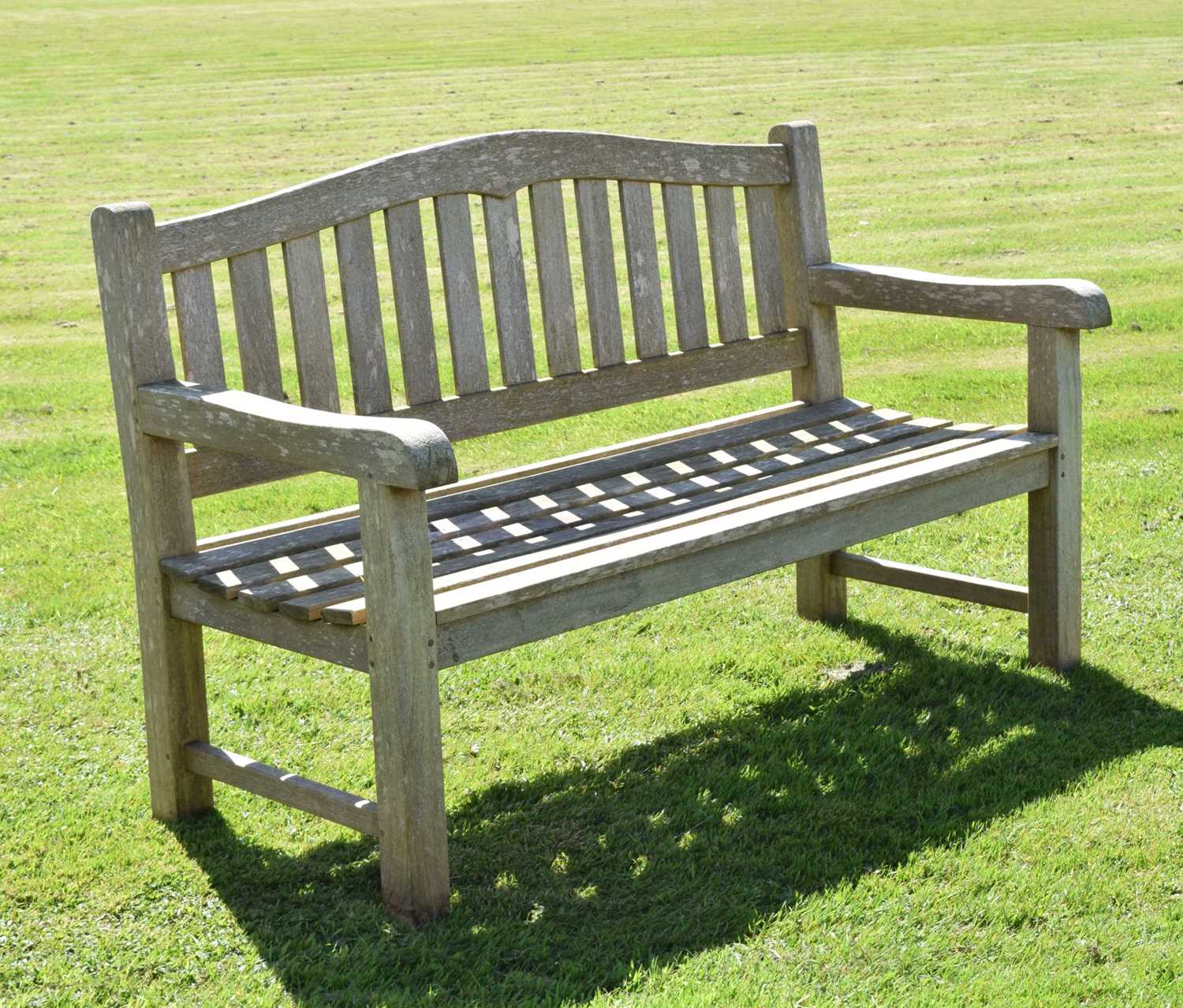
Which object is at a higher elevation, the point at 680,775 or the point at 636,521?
the point at 636,521

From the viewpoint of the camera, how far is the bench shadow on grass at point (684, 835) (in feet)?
10.0

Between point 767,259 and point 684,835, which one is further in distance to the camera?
point 767,259

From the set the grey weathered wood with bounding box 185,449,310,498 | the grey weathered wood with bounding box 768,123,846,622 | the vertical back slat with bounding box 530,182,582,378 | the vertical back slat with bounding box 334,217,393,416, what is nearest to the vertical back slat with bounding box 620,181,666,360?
the vertical back slat with bounding box 530,182,582,378

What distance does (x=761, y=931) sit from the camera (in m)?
3.14

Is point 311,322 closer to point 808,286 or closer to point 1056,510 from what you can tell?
point 808,286

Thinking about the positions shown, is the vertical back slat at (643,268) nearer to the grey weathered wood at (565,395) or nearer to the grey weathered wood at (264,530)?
the grey weathered wood at (565,395)

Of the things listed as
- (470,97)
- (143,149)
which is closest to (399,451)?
(143,149)

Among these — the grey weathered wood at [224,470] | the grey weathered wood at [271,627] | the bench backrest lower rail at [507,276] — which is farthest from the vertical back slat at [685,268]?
the grey weathered wood at [271,627]

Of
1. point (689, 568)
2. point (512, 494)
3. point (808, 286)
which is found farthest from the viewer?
point (808, 286)

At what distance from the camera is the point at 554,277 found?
4133 mm

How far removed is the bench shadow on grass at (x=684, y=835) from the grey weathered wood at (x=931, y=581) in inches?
8.5

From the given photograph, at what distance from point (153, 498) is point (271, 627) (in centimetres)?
43

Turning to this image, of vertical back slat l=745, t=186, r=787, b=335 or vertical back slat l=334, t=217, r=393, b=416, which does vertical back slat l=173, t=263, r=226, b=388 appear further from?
vertical back slat l=745, t=186, r=787, b=335

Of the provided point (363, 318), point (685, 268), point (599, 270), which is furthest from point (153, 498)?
point (685, 268)
